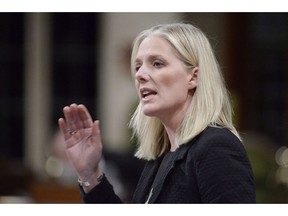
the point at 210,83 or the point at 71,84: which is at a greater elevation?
the point at 210,83

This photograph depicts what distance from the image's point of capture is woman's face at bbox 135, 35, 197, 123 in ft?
3.26

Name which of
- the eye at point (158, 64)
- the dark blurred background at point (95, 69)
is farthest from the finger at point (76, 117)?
the dark blurred background at point (95, 69)

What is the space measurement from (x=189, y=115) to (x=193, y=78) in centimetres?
4

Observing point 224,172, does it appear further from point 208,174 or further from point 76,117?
point 76,117

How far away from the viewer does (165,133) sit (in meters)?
1.07

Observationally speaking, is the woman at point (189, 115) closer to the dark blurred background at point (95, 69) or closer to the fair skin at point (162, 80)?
the fair skin at point (162, 80)

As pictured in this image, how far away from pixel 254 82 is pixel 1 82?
126 cm

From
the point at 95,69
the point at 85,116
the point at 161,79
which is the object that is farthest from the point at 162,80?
the point at 95,69

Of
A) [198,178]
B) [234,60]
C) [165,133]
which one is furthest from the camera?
[234,60]

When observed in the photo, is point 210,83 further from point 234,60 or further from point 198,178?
point 234,60

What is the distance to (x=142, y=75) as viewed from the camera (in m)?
1.00

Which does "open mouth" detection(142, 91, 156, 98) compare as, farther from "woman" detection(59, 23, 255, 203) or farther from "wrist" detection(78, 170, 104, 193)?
"wrist" detection(78, 170, 104, 193)

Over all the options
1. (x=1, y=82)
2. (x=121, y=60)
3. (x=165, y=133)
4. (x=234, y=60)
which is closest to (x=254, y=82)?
(x=234, y=60)

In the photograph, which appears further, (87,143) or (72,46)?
(72,46)
